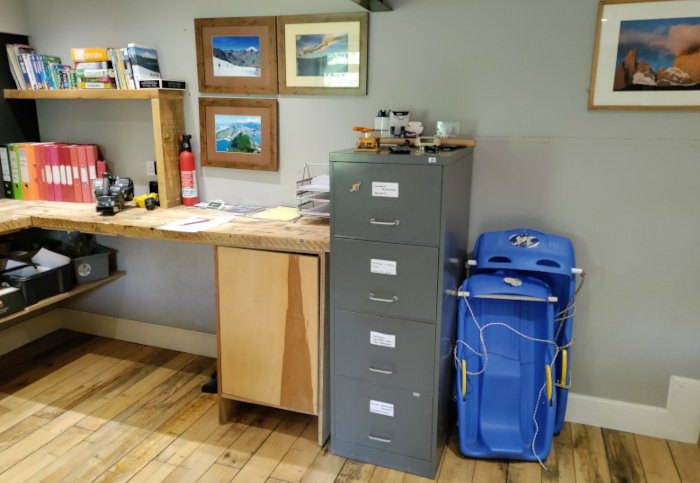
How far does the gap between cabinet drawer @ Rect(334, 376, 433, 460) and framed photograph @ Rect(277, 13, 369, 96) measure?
136cm

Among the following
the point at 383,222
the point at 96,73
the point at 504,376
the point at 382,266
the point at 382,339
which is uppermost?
the point at 96,73

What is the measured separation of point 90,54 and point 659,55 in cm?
271

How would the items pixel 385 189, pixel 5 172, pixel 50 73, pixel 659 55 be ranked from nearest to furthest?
pixel 385 189, pixel 659 55, pixel 50 73, pixel 5 172

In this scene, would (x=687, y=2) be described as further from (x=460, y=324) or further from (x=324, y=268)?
(x=324, y=268)

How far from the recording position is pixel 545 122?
2.29 metres

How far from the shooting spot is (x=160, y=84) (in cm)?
272

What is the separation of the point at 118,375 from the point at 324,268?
1.54 metres

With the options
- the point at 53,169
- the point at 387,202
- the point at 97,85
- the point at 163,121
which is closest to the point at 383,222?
the point at 387,202

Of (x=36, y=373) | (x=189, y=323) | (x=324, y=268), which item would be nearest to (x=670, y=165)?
(x=324, y=268)

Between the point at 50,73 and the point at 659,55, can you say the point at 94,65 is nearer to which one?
the point at 50,73

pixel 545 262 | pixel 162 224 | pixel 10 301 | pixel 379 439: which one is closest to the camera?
pixel 379 439

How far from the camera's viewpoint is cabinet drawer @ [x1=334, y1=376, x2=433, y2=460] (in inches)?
83.7

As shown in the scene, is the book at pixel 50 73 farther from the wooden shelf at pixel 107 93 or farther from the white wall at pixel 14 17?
the white wall at pixel 14 17

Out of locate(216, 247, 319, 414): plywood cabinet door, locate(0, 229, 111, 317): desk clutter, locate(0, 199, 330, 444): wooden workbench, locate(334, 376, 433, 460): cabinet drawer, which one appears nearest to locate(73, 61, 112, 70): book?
locate(0, 199, 330, 444): wooden workbench
